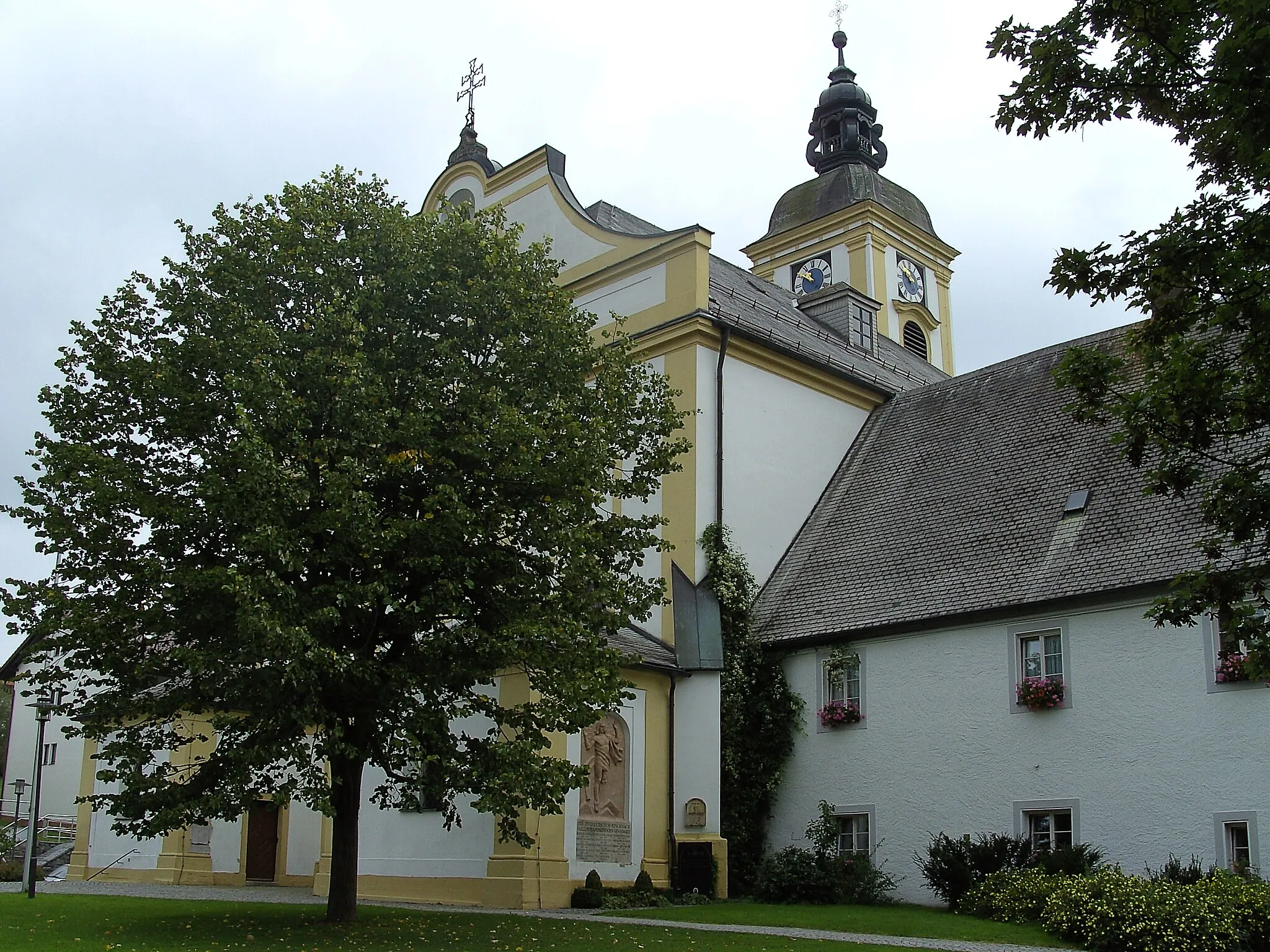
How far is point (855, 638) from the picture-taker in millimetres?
22203

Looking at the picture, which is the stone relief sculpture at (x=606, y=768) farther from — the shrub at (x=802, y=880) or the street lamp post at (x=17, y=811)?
the street lamp post at (x=17, y=811)

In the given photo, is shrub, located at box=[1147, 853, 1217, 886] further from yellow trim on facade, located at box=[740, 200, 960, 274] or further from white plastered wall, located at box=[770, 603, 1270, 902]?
yellow trim on facade, located at box=[740, 200, 960, 274]

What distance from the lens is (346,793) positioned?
1595cm

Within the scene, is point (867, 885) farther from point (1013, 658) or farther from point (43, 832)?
point (43, 832)

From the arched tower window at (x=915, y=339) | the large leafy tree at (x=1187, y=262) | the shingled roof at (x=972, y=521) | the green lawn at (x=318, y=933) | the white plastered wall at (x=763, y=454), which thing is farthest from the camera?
the arched tower window at (x=915, y=339)

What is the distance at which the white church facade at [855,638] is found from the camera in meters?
18.6

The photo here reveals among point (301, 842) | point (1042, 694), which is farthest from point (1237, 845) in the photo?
point (301, 842)

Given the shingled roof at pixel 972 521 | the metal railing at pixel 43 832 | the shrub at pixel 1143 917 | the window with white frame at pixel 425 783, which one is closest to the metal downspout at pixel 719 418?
the shingled roof at pixel 972 521

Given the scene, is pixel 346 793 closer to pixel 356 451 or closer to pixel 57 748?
pixel 356 451

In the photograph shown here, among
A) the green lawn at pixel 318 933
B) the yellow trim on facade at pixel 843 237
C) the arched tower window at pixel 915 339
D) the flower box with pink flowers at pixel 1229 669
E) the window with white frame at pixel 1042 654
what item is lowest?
the green lawn at pixel 318 933

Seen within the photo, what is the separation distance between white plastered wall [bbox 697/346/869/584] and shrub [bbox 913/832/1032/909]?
6.73m

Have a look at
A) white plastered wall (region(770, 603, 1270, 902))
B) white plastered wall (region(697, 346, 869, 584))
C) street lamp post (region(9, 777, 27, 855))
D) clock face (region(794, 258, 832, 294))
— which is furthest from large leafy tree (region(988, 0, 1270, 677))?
clock face (region(794, 258, 832, 294))

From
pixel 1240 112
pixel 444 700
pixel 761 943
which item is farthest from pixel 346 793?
pixel 1240 112

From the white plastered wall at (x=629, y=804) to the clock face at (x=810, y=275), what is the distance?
2311cm
